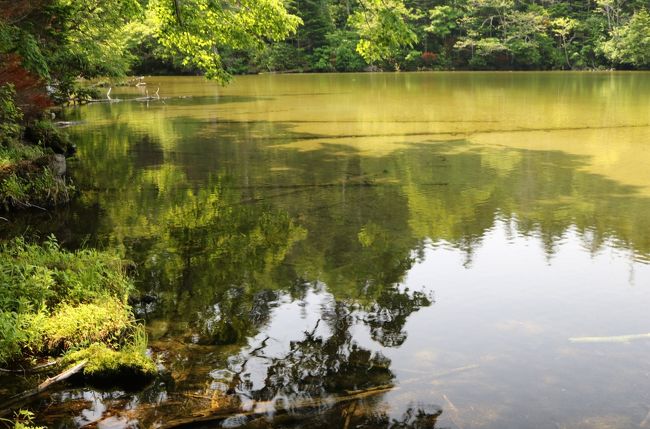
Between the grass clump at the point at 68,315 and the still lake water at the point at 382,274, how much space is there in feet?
0.81

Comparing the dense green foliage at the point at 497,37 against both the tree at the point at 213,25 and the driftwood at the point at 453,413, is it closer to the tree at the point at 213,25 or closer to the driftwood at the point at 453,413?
the tree at the point at 213,25

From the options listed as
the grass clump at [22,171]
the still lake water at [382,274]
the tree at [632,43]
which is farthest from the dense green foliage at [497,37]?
the grass clump at [22,171]

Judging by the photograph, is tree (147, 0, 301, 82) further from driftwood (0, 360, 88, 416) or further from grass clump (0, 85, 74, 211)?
driftwood (0, 360, 88, 416)

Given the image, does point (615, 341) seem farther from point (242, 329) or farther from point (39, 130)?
point (39, 130)

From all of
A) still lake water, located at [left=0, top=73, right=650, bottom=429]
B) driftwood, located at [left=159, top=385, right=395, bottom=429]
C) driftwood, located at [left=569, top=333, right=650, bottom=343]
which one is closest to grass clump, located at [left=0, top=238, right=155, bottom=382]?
still lake water, located at [left=0, top=73, right=650, bottom=429]

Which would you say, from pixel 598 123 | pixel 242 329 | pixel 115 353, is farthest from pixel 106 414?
pixel 598 123

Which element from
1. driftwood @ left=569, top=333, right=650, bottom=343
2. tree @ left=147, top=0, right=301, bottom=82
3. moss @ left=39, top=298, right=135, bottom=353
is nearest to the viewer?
moss @ left=39, top=298, right=135, bottom=353

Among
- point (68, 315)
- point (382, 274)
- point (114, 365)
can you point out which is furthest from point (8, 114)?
point (114, 365)

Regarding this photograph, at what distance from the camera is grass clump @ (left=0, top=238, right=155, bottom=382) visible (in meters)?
4.46

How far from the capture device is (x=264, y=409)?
4.14 metres

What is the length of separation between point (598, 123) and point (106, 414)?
16080mm

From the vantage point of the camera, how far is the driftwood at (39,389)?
399 cm

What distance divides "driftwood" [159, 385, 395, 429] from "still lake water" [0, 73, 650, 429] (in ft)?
0.07

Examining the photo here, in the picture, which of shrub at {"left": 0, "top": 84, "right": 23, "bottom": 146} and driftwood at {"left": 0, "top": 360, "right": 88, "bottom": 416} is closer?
driftwood at {"left": 0, "top": 360, "right": 88, "bottom": 416}
